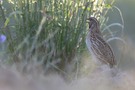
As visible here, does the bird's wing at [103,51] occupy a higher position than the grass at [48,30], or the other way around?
the grass at [48,30]

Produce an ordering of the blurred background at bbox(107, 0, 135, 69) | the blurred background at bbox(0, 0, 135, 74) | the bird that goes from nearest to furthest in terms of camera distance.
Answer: the blurred background at bbox(0, 0, 135, 74)
the bird
the blurred background at bbox(107, 0, 135, 69)

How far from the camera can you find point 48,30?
25.8 feet

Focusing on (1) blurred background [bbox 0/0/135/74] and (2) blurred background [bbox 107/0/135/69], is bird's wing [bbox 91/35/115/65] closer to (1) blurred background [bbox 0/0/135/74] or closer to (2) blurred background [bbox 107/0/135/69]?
(1) blurred background [bbox 0/0/135/74]

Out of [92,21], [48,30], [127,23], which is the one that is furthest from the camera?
[127,23]

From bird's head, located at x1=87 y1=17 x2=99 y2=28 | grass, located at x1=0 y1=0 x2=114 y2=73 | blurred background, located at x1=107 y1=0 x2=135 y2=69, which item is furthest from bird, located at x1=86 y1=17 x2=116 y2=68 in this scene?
blurred background, located at x1=107 y1=0 x2=135 y2=69

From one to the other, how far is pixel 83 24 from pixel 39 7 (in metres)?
0.52

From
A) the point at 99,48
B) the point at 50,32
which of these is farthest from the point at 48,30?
the point at 99,48

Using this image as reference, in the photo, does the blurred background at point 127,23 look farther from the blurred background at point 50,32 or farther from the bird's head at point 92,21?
the blurred background at point 50,32

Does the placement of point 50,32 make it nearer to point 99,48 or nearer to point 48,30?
point 48,30

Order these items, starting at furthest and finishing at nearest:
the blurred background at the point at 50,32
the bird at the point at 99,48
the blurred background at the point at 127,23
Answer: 1. the blurred background at the point at 127,23
2. the bird at the point at 99,48
3. the blurred background at the point at 50,32

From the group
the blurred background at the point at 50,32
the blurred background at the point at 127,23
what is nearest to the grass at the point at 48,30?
the blurred background at the point at 50,32

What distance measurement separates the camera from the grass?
774 cm

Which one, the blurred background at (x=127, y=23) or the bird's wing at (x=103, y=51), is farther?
the blurred background at (x=127, y=23)

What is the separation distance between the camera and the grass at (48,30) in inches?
305
